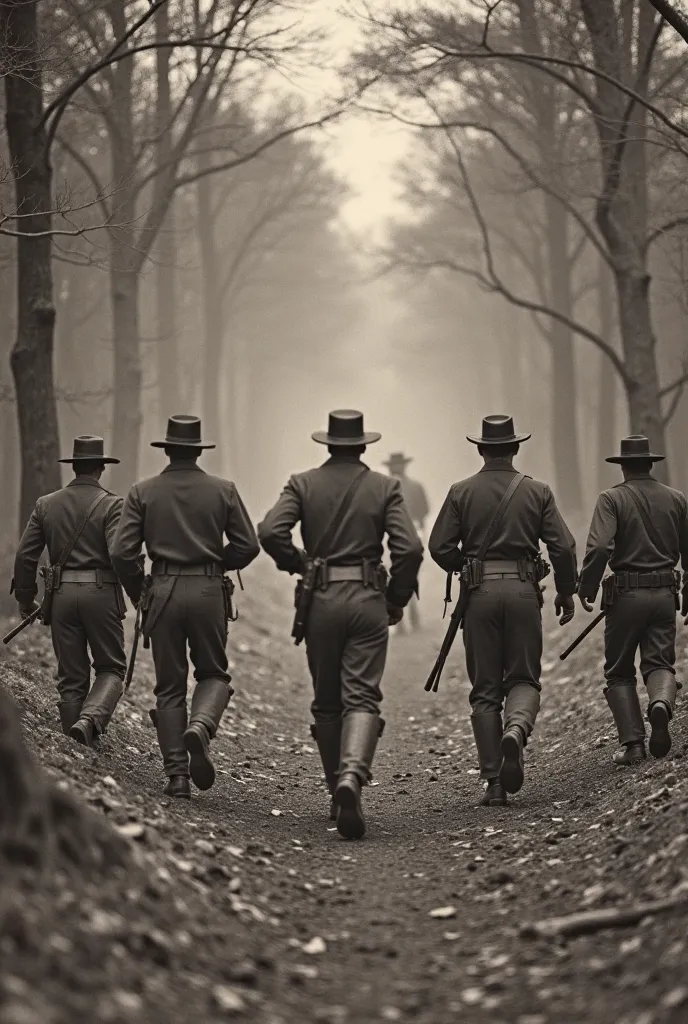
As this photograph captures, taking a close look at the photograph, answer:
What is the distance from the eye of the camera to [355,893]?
234 inches

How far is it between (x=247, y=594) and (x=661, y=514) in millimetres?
11593

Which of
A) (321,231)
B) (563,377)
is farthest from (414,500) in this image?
(321,231)

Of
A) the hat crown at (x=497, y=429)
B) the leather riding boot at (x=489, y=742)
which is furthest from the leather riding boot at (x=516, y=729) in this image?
Result: the hat crown at (x=497, y=429)

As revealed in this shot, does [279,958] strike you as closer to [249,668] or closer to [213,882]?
[213,882]

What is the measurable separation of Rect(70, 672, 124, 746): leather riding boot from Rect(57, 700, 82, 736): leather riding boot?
12 centimetres

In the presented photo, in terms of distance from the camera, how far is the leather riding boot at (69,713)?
8.47 m

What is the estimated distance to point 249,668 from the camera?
46.2 ft

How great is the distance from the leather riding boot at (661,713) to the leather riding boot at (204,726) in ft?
8.88

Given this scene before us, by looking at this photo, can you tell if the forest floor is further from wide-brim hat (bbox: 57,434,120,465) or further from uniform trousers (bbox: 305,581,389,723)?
wide-brim hat (bbox: 57,434,120,465)

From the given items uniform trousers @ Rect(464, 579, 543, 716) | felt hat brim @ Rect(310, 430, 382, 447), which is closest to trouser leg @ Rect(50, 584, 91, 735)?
felt hat brim @ Rect(310, 430, 382, 447)

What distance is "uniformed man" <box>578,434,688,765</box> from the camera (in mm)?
8273

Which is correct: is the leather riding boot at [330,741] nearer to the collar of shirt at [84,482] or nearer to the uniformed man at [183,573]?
the uniformed man at [183,573]

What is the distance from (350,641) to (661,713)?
6.62ft

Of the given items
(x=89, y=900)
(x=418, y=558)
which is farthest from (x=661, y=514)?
(x=89, y=900)
